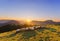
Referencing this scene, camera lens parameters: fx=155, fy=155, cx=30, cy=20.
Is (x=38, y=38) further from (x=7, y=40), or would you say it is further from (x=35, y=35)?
(x=7, y=40)

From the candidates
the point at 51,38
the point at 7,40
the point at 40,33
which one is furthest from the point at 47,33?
the point at 7,40

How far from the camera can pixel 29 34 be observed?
90.1 ft

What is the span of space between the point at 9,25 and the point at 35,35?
19.3 meters

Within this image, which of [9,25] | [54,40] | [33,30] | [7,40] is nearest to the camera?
[54,40]

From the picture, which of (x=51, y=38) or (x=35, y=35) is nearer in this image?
(x=51, y=38)

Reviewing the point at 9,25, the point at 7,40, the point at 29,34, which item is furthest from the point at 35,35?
the point at 9,25

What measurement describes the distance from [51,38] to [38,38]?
208cm

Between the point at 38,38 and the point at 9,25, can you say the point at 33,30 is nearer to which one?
the point at 38,38

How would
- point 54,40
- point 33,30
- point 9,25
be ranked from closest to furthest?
point 54,40 → point 33,30 → point 9,25

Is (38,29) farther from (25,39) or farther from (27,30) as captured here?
(25,39)

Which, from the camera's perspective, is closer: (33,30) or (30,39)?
(30,39)

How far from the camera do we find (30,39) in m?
24.9

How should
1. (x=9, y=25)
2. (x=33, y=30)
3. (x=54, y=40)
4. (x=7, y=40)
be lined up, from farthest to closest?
(x=9, y=25)
(x=33, y=30)
(x=7, y=40)
(x=54, y=40)

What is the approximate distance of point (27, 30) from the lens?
99.6 ft
